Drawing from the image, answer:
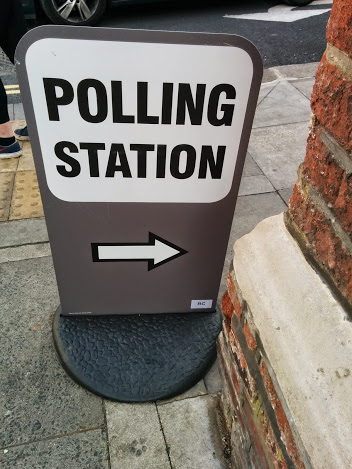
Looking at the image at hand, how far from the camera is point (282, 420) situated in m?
1.22

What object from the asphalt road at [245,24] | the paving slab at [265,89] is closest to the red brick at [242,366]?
the paving slab at [265,89]

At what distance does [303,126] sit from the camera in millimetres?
4207

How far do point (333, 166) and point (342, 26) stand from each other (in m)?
0.34

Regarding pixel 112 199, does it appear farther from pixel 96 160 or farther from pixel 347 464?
pixel 347 464

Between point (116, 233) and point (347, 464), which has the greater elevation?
point (347, 464)

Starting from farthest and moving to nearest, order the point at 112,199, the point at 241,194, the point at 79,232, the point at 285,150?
the point at 285,150
the point at 241,194
the point at 79,232
the point at 112,199

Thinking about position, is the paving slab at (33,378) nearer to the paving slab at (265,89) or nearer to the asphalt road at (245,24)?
the paving slab at (265,89)

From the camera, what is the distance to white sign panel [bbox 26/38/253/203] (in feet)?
4.56

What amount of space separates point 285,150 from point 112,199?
2.57 meters

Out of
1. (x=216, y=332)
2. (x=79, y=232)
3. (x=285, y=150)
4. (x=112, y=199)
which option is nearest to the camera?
(x=112, y=199)

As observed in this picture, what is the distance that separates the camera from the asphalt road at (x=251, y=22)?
19.5ft

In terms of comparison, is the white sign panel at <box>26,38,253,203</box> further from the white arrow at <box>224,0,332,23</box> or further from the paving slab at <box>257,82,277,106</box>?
the white arrow at <box>224,0,332,23</box>

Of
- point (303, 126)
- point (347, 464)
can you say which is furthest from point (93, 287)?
point (303, 126)

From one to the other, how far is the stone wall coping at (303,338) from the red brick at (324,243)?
5 cm
